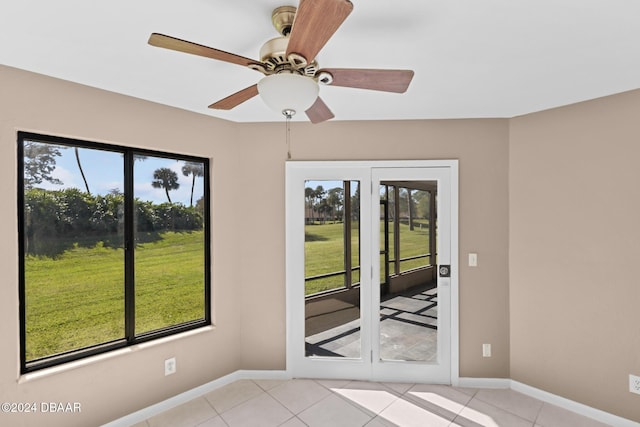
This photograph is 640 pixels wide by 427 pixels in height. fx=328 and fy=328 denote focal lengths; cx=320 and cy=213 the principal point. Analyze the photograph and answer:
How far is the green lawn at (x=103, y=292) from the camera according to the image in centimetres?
213

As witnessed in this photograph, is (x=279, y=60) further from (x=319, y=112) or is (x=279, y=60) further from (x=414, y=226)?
(x=414, y=226)

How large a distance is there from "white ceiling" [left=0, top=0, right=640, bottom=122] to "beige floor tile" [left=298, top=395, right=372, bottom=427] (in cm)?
236

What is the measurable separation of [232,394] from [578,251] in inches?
118

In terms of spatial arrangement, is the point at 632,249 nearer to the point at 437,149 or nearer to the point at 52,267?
the point at 437,149

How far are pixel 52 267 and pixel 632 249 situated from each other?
3942 millimetres

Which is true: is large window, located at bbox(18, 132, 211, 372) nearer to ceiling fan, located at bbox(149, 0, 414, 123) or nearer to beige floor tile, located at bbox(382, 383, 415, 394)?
ceiling fan, located at bbox(149, 0, 414, 123)

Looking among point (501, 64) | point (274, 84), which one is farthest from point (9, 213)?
→ point (501, 64)

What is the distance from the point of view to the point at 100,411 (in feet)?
7.39

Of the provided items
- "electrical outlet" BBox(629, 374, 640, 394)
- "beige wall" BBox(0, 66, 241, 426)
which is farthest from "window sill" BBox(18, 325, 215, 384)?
"electrical outlet" BBox(629, 374, 640, 394)

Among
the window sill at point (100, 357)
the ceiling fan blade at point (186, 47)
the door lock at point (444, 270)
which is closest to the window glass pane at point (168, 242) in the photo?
the window sill at point (100, 357)

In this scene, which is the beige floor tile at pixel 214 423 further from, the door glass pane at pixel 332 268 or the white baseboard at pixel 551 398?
the white baseboard at pixel 551 398

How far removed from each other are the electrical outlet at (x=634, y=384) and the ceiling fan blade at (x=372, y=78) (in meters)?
2.58

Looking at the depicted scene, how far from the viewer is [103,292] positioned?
93.8 inches

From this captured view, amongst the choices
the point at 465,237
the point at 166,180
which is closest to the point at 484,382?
the point at 465,237
